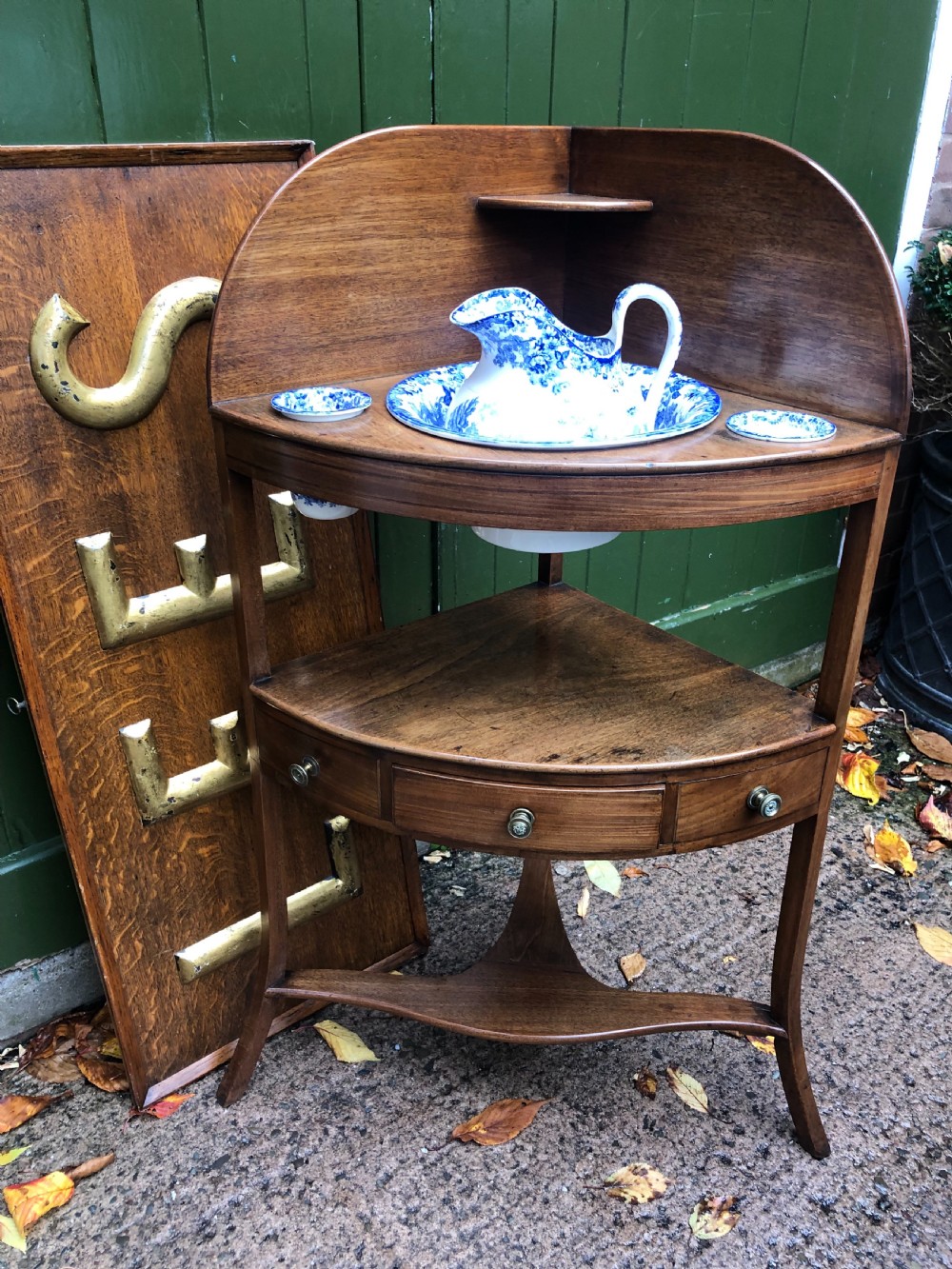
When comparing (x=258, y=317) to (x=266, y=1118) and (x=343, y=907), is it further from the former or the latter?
(x=266, y=1118)

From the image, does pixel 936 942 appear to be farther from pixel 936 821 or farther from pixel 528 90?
pixel 528 90

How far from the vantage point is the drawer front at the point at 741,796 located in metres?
1.21

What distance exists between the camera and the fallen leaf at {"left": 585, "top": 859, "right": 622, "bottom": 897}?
211 centimetres

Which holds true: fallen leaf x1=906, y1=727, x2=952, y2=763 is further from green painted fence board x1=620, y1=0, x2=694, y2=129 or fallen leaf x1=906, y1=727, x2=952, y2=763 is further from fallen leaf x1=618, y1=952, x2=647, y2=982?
green painted fence board x1=620, y1=0, x2=694, y2=129

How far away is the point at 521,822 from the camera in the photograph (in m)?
1.19

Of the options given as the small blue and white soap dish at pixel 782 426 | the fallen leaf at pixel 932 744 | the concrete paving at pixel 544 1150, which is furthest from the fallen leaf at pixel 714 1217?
the fallen leaf at pixel 932 744

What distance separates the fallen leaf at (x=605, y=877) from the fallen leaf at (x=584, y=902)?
33 mm

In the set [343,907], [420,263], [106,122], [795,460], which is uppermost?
[106,122]

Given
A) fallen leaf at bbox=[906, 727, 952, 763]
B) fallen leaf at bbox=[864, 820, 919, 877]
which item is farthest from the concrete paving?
fallen leaf at bbox=[906, 727, 952, 763]

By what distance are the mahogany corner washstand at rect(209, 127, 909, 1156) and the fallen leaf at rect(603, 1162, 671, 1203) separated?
23cm

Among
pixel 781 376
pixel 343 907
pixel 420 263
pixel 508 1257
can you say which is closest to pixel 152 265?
pixel 420 263

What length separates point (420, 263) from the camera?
1.41 m

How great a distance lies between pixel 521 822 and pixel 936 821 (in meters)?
1.51

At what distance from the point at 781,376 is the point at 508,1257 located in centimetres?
120
